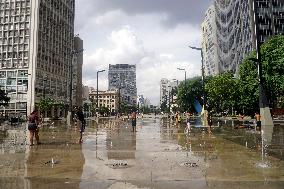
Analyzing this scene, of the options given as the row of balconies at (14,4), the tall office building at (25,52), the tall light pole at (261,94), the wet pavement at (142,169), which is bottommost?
the wet pavement at (142,169)

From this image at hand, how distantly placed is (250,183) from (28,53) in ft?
333

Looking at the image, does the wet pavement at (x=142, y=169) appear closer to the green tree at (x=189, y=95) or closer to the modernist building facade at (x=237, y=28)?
the modernist building facade at (x=237, y=28)

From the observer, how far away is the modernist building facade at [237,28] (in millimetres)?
97375

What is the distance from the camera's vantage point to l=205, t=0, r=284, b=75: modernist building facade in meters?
97.4

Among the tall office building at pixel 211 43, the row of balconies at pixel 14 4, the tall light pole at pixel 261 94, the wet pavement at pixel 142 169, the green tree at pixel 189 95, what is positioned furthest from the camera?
the tall office building at pixel 211 43

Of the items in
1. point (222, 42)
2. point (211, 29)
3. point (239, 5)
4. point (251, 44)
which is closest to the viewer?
point (251, 44)

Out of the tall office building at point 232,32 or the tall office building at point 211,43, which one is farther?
the tall office building at point 211,43

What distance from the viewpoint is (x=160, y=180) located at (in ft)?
25.3

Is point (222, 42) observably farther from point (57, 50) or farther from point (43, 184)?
point (43, 184)

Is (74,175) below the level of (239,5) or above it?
below

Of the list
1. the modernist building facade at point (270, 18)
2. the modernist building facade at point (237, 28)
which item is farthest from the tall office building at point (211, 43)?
the modernist building facade at point (270, 18)

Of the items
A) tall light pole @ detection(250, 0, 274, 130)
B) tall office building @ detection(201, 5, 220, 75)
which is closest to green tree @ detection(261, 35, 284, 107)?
tall light pole @ detection(250, 0, 274, 130)

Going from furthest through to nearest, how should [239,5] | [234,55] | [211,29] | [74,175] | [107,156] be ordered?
[211,29] → [234,55] → [239,5] → [107,156] → [74,175]

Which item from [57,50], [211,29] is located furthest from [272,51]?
[211,29]
